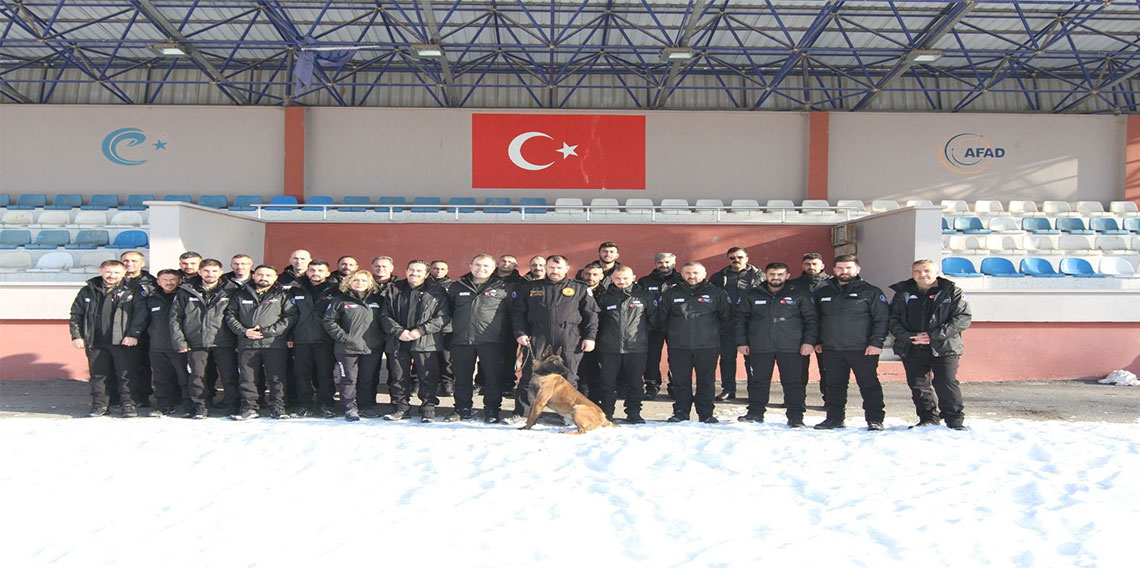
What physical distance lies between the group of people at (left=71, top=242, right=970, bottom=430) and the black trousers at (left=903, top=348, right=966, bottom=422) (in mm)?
21

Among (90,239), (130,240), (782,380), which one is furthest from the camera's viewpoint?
(90,239)

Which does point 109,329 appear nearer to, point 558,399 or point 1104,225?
point 558,399

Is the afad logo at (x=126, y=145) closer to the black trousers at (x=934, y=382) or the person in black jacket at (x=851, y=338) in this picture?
the person in black jacket at (x=851, y=338)

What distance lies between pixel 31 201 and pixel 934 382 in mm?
18601

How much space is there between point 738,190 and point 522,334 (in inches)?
463

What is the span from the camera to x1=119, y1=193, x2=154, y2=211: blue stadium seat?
15.1 meters

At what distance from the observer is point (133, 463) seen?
4770 millimetres

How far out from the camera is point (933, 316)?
588cm

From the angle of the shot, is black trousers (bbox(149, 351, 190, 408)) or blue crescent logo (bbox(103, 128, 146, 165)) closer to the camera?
black trousers (bbox(149, 351, 190, 408))

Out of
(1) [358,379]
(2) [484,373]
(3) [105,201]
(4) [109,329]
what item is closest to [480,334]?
(2) [484,373]

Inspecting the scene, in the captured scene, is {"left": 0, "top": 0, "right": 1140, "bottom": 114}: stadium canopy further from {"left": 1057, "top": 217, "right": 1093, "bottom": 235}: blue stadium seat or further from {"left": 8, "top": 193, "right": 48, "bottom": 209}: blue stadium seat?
{"left": 1057, "top": 217, "right": 1093, "bottom": 235}: blue stadium seat

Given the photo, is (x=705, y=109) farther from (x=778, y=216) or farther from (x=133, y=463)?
(x=133, y=463)

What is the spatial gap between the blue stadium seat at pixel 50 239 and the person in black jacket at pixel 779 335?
12412 millimetres

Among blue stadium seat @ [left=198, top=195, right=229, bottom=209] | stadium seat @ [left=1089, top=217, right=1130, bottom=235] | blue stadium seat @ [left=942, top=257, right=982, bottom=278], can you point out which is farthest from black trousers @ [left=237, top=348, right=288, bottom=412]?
stadium seat @ [left=1089, top=217, right=1130, bottom=235]
